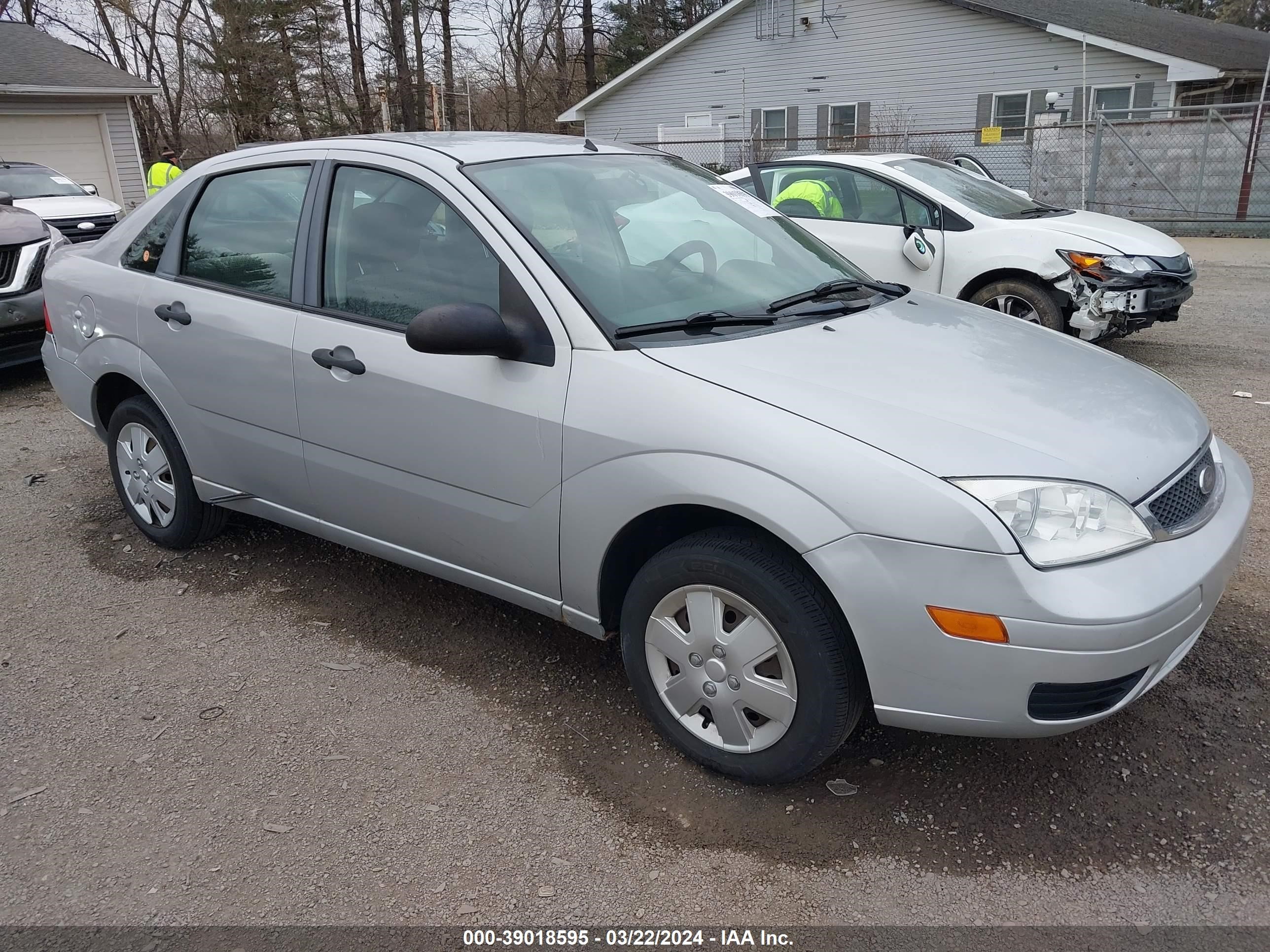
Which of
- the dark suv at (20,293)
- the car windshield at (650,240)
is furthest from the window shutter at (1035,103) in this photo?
the car windshield at (650,240)

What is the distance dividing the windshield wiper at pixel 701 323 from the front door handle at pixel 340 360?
967mm

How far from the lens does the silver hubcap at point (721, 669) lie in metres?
2.60

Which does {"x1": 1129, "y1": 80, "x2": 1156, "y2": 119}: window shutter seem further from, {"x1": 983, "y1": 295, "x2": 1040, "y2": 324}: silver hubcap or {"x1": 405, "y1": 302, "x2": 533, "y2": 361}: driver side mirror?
{"x1": 405, "y1": 302, "x2": 533, "y2": 361}: driver side mirror

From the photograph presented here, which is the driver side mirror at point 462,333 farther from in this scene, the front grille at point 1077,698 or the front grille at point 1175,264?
the front grille at point 1175,264

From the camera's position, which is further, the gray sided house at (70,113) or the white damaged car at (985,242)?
the gray sided house at (70,113)

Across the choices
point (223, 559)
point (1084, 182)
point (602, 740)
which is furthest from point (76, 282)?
point (1084, 182)

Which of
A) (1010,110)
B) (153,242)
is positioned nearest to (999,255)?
(153,242)

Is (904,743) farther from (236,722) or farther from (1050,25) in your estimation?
(1050,25)

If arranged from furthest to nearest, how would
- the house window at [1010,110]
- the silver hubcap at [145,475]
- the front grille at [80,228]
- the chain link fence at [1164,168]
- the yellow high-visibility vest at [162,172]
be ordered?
the house window at [1010,110] → the chain link fence at [1164,168] → the yellow high-visibility vest at [162,172] → the front grille at [80,228] → the silver hubcap at [145,475]

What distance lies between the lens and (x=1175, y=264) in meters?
7.07

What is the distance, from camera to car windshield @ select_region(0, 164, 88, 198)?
13008 mm

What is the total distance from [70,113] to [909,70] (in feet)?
62.0

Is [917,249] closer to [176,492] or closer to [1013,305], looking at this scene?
[1013,305]

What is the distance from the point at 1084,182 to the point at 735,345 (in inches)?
679
